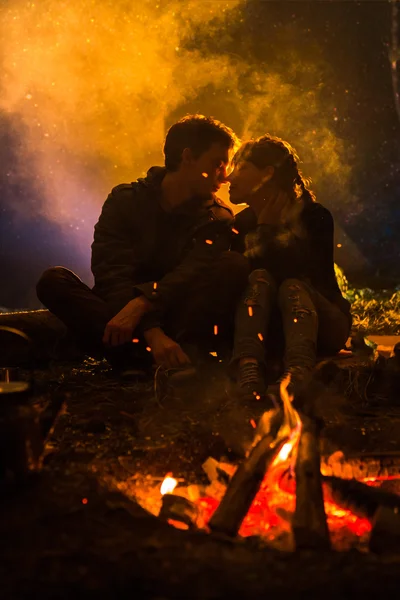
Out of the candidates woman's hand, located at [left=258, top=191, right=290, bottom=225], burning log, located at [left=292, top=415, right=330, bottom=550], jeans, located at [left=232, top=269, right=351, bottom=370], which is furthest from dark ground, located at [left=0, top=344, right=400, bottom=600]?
woman's hand, located at [left=258, top=191, right=290, bottom=225]

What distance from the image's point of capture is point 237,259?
390 cm

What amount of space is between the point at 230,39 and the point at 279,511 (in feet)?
24.2

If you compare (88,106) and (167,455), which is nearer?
(167,455)

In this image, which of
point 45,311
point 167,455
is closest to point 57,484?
point 167,455

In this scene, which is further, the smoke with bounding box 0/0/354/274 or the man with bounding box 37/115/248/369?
the smoke with bounding box 0/0/354/274

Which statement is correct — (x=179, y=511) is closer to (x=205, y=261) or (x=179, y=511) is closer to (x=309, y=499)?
(x=309, y=499)

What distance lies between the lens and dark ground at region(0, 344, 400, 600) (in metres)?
1.63

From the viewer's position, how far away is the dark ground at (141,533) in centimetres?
163

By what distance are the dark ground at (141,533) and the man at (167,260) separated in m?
0.81

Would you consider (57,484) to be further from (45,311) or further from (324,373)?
(45,311)

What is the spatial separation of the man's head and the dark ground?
1.69m

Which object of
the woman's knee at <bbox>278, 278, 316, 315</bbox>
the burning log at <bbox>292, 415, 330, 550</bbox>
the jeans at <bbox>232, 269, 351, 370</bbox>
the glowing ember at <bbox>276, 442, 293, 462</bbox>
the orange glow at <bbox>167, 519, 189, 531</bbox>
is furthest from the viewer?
the woman's knee at <bbox>278, 278, 316, 315</bbox>

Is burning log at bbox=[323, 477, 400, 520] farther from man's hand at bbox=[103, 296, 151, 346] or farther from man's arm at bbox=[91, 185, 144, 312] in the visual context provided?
man's arm at bbox=[91, 185, 144, 312]

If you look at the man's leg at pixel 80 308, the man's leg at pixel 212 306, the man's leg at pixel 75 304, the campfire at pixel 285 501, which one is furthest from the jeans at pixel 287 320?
the campfire at pixel 285 501
